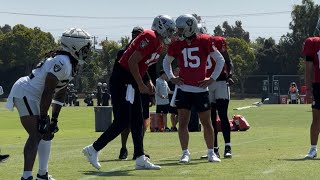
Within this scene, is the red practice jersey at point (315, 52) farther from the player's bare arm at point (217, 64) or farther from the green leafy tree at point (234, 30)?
the green leafy tree at point (234, 30)

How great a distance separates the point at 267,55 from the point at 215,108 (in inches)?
3660

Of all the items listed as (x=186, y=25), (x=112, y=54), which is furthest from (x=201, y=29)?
(x=112, y=54)

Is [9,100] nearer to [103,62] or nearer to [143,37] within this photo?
[143,37]

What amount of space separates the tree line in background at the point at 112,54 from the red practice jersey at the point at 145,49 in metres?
64.7

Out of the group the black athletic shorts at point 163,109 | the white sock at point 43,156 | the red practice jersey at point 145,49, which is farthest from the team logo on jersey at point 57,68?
the black athletic shorts at point 163,109

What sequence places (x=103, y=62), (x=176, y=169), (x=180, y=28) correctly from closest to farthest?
(x=176, y=169) < (x=180, y=28) < (x=103, y=62)

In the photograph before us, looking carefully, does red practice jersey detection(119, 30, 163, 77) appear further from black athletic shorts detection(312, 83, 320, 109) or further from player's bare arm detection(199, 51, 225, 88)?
black athletic shorts detection(312, 83, 320, 109)

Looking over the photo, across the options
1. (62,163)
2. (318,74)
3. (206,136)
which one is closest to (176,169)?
(206,136)

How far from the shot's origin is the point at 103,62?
9538cm

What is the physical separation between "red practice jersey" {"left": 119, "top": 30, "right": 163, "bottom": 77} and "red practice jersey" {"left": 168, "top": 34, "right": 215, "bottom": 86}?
2.29ft

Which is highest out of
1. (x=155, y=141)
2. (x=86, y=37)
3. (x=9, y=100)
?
(x=86, y=37)

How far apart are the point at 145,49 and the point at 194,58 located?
1.14 m

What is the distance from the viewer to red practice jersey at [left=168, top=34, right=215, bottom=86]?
11305mm

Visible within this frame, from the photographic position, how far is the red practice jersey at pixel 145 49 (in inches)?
411
